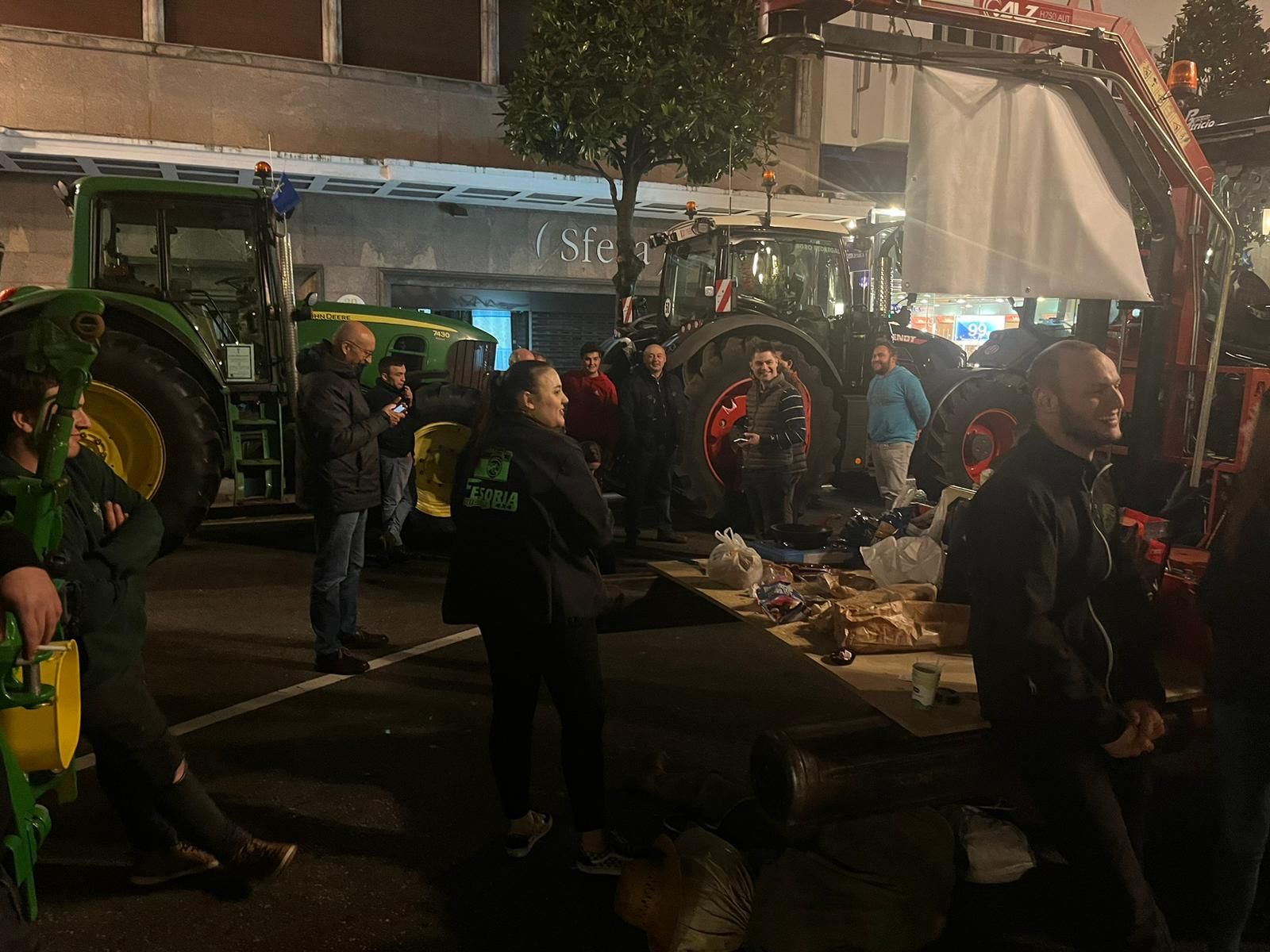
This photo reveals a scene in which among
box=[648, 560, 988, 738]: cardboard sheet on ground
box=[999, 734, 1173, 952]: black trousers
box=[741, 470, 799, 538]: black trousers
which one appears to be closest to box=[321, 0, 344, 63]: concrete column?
box=[741, 470, 799, 538]: black trousers

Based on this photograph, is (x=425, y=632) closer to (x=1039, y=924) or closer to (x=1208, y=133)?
(x=1039, y=924)

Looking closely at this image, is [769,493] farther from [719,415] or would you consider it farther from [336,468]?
[336,468]

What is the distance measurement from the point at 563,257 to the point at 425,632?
9910mm

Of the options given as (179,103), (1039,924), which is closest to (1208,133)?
(1039,924)

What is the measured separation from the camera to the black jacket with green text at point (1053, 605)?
6.82ft

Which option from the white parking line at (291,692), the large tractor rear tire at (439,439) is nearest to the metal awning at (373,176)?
the large tractor rear tire at (439,439)

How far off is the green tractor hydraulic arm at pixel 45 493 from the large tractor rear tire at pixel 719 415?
569 centimetres

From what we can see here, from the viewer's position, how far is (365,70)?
41.5ft

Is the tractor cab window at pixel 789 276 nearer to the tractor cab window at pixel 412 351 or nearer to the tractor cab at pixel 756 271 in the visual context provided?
the tractor cab at pixel 756 271

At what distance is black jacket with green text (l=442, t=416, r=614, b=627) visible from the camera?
9.05 feet

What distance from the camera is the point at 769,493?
6.69 m

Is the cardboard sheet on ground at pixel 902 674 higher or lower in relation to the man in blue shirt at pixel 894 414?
lower

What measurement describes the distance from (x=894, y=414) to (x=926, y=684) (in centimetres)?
519

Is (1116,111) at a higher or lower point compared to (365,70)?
lower
